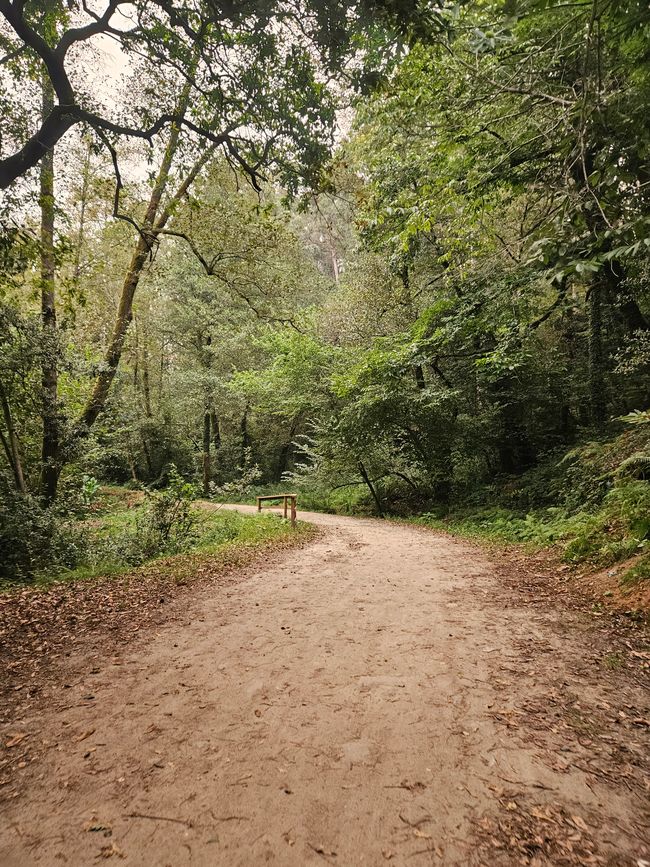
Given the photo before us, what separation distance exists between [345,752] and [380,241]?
9494 mm

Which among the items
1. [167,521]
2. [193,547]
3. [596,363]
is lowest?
[193,547]

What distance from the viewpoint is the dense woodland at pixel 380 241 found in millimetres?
4566

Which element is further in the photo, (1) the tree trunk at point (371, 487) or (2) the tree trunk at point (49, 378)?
(1) the tree trunk at point (371, 487)

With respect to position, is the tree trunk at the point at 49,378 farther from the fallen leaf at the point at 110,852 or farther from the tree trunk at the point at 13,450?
the fallen leaf at the point at 110,852

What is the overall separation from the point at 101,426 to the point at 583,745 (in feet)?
33.5

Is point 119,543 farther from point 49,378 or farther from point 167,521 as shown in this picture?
point 49,378

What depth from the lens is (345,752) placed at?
2.44 meters

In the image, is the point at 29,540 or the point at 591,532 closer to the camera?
the point at 591,532

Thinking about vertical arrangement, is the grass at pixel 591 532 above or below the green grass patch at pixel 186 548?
above

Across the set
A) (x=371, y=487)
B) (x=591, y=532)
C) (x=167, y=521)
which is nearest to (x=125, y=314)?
(x=167, y=521)

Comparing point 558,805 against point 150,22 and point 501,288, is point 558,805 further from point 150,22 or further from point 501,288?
point 501,288

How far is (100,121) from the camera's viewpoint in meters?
4.74

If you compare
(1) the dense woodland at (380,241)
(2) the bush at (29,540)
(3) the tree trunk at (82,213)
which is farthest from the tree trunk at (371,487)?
(3) the tree trunk at (82,213)

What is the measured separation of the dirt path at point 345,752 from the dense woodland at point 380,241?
8.79 ft
